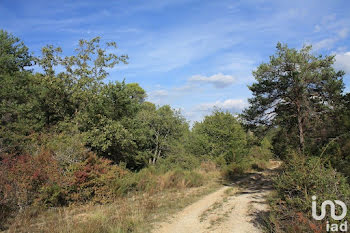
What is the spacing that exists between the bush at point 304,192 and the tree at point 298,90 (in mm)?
5009

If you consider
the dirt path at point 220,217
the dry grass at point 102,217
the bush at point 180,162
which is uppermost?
the bush at point 180,162

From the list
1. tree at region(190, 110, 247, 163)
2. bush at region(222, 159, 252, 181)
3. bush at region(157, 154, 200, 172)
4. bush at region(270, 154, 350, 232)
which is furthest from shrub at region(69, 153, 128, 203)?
tree at region(190, 110, 247, 163)

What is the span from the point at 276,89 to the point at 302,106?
1.75m

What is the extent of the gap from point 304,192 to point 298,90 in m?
7.77

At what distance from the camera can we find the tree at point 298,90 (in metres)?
11.4

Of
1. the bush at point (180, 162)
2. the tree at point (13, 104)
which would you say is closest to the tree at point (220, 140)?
the bush at point (180, 162)

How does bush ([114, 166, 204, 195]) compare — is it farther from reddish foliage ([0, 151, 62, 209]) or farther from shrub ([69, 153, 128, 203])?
reddish foliage ([0, 151, 62, 209])

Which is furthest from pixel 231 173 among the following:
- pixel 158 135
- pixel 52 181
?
pixel 52 181

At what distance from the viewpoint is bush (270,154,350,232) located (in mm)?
4913

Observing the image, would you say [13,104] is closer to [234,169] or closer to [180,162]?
[180,162]

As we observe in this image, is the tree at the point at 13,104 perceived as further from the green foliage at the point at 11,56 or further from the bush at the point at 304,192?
the bush at the point at 304,192

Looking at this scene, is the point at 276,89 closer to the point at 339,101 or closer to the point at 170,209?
the point at 339,101

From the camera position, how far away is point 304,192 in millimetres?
5625

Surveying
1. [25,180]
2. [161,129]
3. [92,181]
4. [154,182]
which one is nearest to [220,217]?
[92,181]
